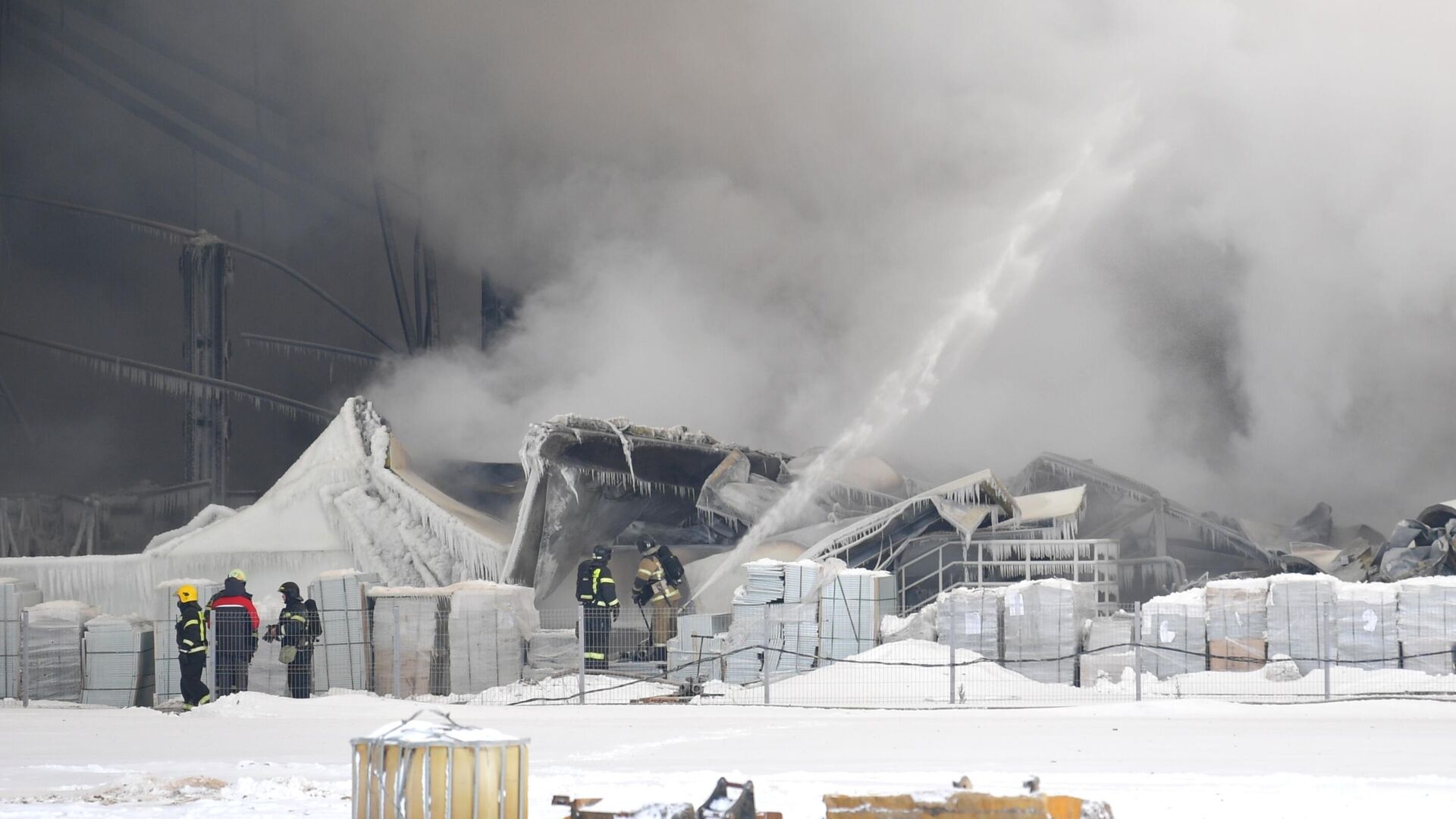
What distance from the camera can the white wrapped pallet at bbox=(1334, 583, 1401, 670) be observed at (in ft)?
44.4

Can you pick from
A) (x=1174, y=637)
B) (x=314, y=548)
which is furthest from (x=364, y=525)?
(x=1174, y=637)

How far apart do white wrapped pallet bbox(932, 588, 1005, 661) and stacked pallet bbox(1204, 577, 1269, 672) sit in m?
2.09

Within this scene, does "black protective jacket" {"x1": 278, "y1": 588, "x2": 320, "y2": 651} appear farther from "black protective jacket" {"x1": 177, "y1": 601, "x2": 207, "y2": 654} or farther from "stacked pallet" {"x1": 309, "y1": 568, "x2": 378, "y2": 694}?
"black protective jacket" {"x1": 177, "y1": 601, "x2": 207, "y2": 654}

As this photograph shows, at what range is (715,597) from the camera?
19156mm

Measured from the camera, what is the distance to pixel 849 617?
601 inches

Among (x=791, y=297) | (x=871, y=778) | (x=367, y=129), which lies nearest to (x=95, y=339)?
(x=367, y=129)

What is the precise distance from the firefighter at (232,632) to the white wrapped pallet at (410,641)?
1.31m

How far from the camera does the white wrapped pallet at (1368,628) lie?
13547 mm

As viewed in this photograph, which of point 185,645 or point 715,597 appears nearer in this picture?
point 185,645

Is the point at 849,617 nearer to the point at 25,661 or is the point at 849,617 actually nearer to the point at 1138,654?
the point at 1138,654

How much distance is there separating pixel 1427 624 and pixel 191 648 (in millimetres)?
12121

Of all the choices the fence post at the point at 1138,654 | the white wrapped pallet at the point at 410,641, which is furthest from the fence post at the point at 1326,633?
the white wrapped pallet at the point at 410,641

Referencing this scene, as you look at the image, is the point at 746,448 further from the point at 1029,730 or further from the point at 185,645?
the point at 1029,730

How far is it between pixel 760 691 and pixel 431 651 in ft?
11.8
